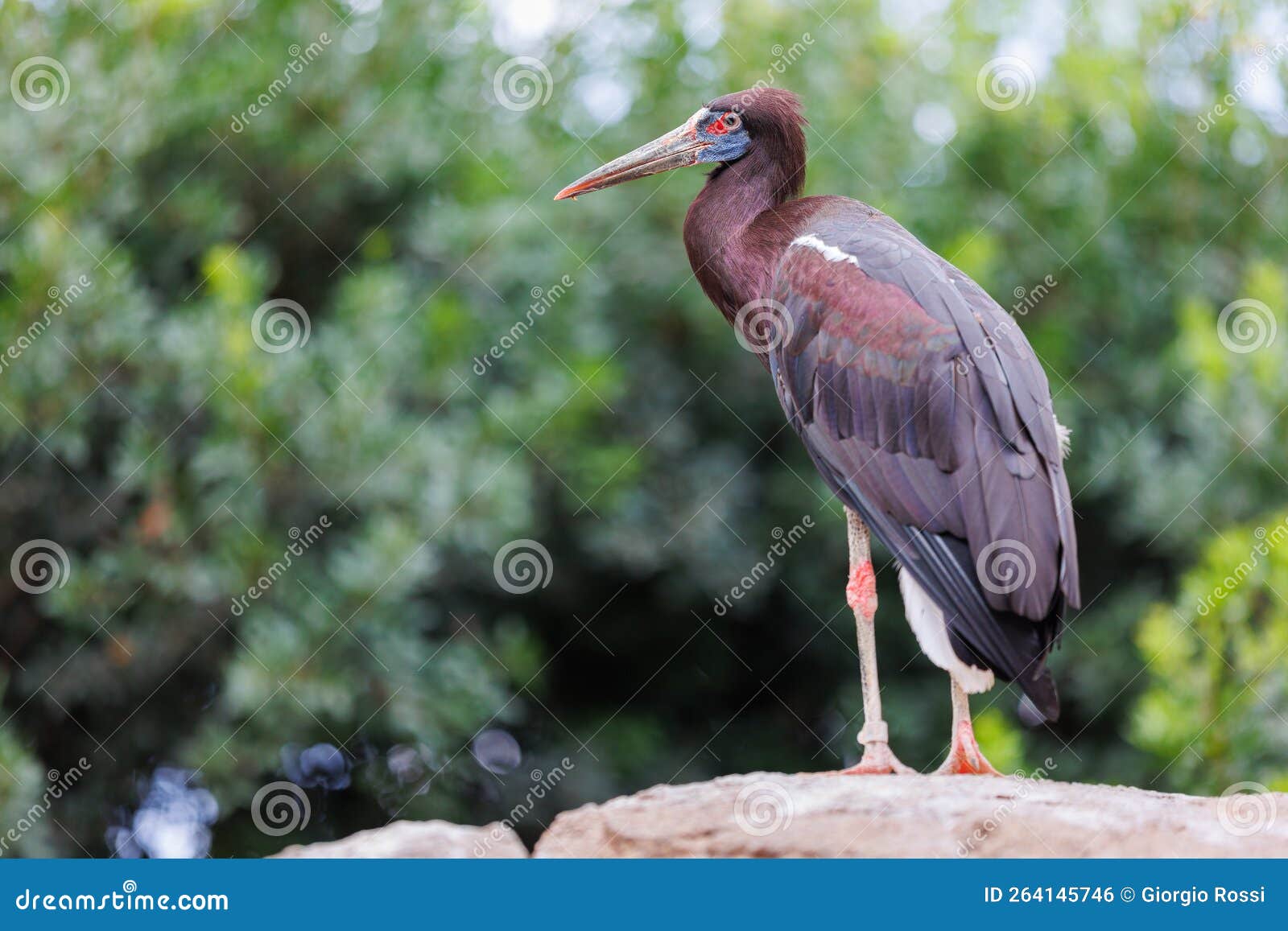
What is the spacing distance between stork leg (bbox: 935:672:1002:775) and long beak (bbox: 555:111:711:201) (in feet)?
7.06

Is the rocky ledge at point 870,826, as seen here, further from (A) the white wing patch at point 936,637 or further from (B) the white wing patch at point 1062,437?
(B) the white wing patch at point 1062,437

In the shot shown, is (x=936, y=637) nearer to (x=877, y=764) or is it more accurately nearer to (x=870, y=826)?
(x=877, y=764)

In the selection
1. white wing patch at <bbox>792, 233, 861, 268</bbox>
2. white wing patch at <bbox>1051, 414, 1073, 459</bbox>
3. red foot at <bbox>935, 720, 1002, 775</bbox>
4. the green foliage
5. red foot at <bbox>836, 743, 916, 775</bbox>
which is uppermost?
white wing patch at <bbox>792, 233, 861, 268</bbox>

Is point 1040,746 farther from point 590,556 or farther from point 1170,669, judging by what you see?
point 590,556

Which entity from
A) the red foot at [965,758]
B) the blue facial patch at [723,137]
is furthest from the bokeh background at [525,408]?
the blue facial patch at [723,137]

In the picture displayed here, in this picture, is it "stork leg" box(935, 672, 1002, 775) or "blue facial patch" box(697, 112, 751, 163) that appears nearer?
"stork leg" box(935, 672, 1002, 775)

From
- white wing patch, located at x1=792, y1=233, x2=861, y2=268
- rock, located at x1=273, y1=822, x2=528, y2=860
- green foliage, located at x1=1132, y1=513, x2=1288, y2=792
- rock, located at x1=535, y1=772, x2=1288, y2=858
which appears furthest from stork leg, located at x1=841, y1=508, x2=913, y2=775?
green foliage, located at x1=1132, y1=513, x2=1288, y2=792

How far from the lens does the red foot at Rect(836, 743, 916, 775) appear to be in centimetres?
475

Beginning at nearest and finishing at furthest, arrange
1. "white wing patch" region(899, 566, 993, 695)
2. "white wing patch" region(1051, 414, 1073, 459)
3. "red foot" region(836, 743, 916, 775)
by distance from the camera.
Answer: "red foot" region(836, 743, 916, 775) < "white wing patch" region(899, 566, 993, 695) < "white wing patch" region(1051, 414, 1073, 459)

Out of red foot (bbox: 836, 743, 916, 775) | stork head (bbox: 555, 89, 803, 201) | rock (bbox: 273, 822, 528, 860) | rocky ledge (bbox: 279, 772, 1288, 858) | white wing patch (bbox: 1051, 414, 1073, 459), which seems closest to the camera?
rock (bbox: 273, 822, 528, 860)

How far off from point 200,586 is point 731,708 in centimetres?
374

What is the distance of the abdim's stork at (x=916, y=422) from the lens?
183 inches

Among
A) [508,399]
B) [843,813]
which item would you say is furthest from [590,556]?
[843,813]

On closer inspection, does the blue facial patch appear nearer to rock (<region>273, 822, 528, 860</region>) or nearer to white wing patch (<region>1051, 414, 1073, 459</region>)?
white wing patch (<region>1051, 414, 1073, 459</region>)
